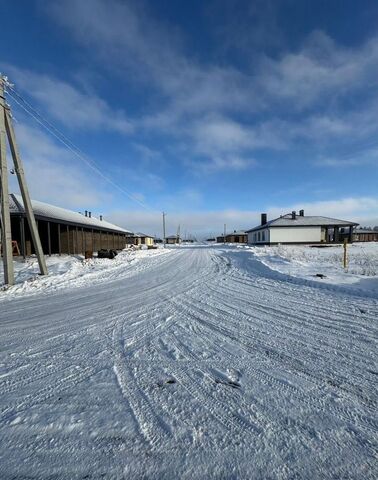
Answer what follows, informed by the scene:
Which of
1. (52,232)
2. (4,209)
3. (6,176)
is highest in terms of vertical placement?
(6,176)

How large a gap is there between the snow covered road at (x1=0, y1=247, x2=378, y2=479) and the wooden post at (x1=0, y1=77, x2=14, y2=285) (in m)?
5.14

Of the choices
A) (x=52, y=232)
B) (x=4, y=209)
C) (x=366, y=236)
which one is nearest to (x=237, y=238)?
(x=366, y=236)

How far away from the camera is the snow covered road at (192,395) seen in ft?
6.15

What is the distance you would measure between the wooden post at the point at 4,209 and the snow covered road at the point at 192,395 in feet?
16.9

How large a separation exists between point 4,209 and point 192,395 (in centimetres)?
1009

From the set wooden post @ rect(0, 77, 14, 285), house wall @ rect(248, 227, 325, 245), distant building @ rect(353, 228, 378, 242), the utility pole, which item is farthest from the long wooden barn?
distant building @ rect(353, 228, 378, 242)

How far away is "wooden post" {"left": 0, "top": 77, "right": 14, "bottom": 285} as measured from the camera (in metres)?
9.48

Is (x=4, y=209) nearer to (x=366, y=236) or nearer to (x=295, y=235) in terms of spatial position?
(x=295, y=235)

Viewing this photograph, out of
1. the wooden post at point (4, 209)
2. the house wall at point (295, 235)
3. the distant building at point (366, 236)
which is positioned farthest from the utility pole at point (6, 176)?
the distant building at point (366, 236)

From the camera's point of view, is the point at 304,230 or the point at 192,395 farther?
the point at 304,230

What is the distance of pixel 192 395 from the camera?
8.71 feet

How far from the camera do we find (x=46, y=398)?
268cm

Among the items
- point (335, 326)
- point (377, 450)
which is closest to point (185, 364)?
point (377, 450)

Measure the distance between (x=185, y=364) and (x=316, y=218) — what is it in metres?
46.9
